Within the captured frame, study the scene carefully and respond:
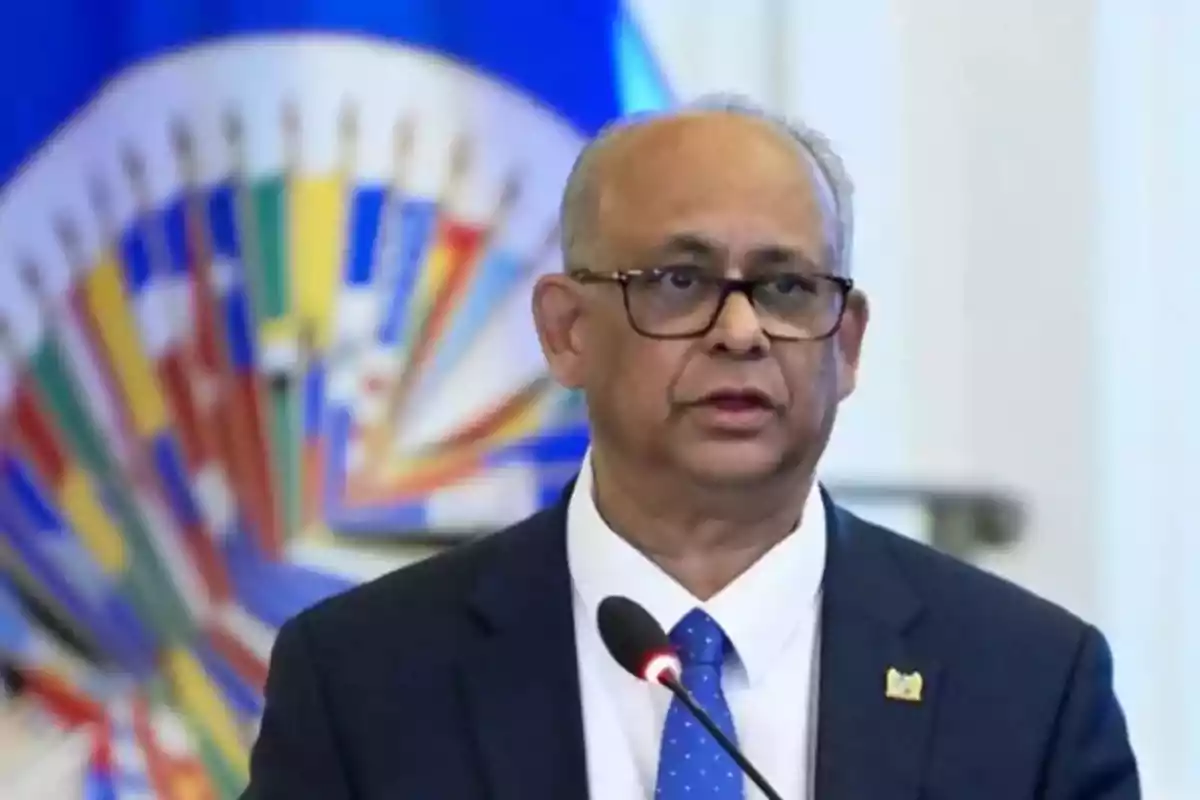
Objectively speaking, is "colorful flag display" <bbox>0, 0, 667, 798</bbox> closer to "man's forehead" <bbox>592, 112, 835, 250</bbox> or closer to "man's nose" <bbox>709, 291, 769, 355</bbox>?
"man's forehead" <bbox>592, 112, 835, 250</bbox>

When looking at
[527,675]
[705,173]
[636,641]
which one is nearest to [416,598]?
[527,675]

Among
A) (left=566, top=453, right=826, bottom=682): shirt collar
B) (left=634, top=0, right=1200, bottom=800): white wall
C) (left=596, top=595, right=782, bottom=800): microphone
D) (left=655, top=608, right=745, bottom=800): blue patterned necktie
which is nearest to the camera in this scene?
(left=596, top=595, right=782, bottom=800): microphone

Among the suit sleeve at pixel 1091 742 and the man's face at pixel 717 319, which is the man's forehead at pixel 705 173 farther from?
the suit sleeve at pixel 1091 742

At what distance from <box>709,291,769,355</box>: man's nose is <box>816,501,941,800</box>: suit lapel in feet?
0.89

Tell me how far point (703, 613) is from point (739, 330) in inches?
10.6

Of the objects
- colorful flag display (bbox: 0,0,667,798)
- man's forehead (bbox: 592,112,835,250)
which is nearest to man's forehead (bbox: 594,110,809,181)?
man's forehead (bbox: 592,112,835,250)

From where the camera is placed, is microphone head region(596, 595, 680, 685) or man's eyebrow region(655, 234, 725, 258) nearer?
microphone head region(596, 595, 680, 685)

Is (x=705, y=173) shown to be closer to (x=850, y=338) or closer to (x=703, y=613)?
(x=850, y=338)

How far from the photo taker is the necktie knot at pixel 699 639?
151 cm

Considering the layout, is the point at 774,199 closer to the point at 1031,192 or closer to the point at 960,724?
the point at 960,724

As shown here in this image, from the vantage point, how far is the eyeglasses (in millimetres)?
1478

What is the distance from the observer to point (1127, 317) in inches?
98.1

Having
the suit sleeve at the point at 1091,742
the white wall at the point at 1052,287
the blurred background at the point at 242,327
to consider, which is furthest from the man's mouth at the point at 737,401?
the white wall at the point at 1052,287

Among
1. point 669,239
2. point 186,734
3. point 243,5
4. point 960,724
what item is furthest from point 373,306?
point 960,724
